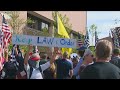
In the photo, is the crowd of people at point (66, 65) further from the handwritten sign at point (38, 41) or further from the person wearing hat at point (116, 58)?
the handwritten sign at point (38, 41)

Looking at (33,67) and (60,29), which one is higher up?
(60,29)

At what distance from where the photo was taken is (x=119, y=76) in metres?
3.14

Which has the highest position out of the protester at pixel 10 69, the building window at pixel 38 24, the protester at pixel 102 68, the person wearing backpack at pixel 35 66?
the building window at pixel 38 24

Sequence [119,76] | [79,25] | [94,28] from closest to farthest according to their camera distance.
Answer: [119,76]
[94,28]
[79,25]

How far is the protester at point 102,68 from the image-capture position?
9.88ft

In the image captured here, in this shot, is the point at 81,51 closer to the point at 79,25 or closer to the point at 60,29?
the point at 60,29

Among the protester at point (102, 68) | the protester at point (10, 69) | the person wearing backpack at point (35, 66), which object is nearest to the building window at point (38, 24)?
the protester at point (10, 69)

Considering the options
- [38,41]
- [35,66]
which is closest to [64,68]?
[38,41]

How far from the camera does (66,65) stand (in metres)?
6.90

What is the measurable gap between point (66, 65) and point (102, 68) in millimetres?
3786

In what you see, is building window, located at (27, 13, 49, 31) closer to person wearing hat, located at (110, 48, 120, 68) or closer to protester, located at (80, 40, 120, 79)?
person wearing hat, located at (110, 48, 120, 68)

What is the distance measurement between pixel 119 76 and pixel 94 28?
44.4 meters
